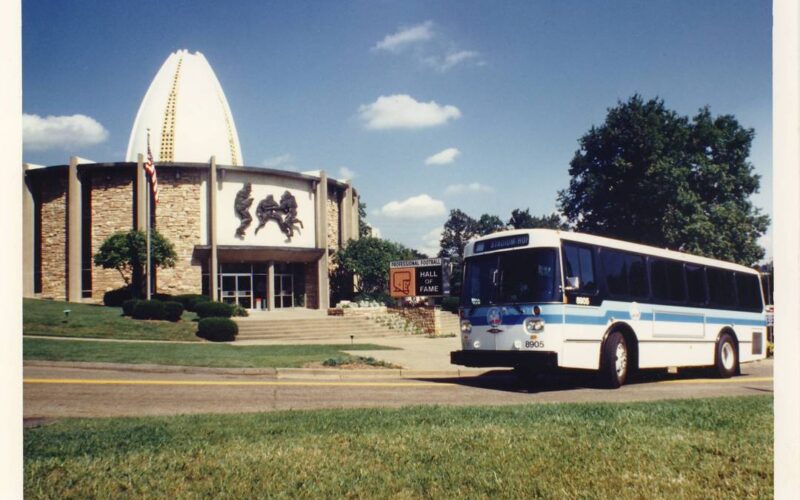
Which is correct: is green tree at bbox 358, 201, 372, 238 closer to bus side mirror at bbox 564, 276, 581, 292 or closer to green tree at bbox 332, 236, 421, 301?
green tree at bbox 332, 236, 421, 301

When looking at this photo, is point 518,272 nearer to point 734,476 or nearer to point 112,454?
point 734,476

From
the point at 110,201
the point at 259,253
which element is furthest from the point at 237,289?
the point at 110,201

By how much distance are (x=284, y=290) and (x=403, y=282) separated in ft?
73.4

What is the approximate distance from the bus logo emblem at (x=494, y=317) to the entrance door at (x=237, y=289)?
1326 inches

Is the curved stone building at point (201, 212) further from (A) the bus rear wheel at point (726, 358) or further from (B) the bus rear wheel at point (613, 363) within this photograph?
(A) the bus rear wheel at point (726, 358)

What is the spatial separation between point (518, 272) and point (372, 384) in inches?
157

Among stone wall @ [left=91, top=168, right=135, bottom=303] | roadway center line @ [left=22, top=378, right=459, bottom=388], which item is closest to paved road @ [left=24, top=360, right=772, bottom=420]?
roadway center line @ [left=22, top=378, right=459, bottom=388]

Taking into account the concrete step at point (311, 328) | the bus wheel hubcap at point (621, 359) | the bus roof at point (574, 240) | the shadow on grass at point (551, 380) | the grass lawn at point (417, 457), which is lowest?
the concrete step at point (311, 328)

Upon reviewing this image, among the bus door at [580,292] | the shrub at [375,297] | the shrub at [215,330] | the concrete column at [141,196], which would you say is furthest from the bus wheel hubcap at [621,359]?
the concrete column at [141,196]

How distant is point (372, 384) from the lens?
11.9 metres

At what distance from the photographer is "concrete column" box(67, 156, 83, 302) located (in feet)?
112

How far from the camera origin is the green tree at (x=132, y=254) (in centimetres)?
3394

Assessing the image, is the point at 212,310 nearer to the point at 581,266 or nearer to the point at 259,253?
the point at 259,253
